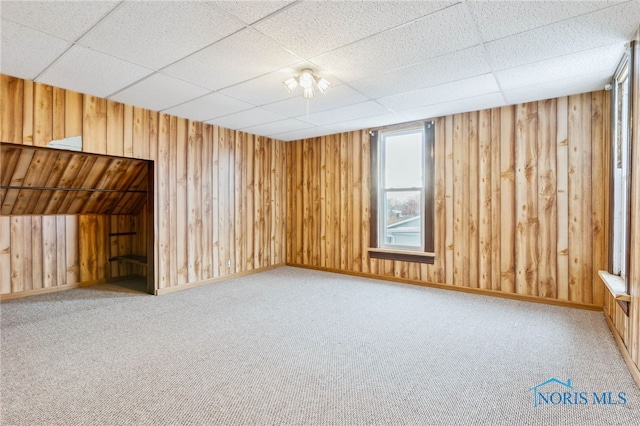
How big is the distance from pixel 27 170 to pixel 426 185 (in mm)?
4825

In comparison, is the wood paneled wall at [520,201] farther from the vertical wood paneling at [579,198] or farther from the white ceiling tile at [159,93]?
the white ceiling tile at [159,93]

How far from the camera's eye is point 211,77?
2938mm

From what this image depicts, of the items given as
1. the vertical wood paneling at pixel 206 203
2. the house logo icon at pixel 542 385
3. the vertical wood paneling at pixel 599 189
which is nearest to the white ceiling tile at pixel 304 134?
the vertical wood paneling at pixel 206 203

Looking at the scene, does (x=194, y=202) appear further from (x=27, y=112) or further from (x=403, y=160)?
(x=403, y=160)

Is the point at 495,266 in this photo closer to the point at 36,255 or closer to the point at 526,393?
the point at 526,393

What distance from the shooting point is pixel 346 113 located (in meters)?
4.12

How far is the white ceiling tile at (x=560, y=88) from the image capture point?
297 centimetres

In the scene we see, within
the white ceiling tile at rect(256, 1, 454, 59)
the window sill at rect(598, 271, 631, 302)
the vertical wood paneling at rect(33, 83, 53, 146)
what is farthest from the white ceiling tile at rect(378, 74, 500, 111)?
the vertical wood paneling at rect(33, 83, 53, 146)

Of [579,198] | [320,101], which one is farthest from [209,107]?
[579,198]

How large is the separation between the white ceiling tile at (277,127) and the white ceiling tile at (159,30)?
6.93 feet

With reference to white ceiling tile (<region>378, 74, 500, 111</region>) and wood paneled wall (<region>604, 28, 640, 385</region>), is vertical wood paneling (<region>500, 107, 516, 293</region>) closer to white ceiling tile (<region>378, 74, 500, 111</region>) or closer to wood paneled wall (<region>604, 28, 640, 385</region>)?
white ceiling tile (<region>378, 74, 500, 111</region>)

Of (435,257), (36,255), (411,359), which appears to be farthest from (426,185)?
(36,255)

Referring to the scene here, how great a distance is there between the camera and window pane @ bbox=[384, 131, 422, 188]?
4.61 metres

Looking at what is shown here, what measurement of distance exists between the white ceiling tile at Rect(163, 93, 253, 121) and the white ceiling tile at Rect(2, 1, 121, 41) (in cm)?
138
